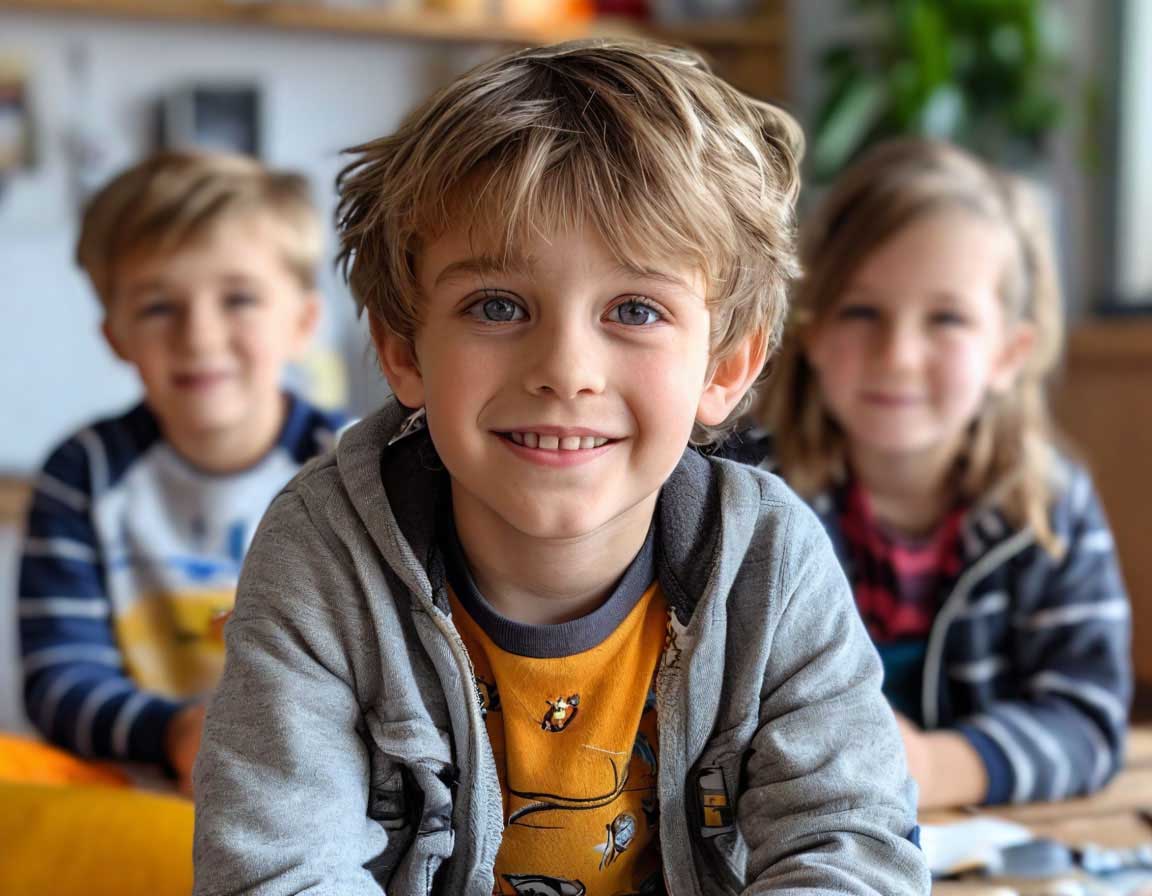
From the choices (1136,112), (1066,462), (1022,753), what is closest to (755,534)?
(1022,753)

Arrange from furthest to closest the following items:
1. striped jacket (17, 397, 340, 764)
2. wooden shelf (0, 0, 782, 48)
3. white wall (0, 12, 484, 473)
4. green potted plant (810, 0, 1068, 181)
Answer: green potted plant (810, 0, 1068, 181) < white wall (0, 12, 484, 473) < wooden shelf (0, 0, 782, 48) < striped jacket (17, 397, 340, 764)

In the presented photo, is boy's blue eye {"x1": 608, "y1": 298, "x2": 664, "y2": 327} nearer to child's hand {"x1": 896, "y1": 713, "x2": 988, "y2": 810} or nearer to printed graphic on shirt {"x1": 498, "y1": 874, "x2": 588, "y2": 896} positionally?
printed graphic on shirt {"x1": 498, "y1": 874, "x2": 588, "y2": 896}

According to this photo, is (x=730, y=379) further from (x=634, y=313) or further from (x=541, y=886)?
(x=541, y=886)

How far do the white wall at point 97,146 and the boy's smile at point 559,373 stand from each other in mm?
2219

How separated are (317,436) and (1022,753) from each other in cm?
93

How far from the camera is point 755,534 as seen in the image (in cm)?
92

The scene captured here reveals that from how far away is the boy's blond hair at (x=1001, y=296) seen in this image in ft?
5.05

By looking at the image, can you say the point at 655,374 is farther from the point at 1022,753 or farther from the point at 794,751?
the point at 1022,753

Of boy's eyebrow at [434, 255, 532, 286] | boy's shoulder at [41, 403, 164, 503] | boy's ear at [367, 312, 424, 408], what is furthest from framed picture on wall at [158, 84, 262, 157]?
boy's eyebrow at [434, 255, 532, 286]

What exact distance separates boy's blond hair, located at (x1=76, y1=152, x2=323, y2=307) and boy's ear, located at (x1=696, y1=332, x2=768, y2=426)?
37.1 inches

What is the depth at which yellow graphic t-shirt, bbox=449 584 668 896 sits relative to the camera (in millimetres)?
911

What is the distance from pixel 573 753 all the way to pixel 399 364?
11.3 inches

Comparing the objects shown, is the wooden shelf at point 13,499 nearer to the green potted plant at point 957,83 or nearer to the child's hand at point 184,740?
the child's hand at point 184,740

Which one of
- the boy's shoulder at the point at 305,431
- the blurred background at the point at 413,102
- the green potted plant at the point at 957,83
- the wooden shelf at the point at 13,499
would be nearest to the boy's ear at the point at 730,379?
the boy's shoulder at the point at 305,431
